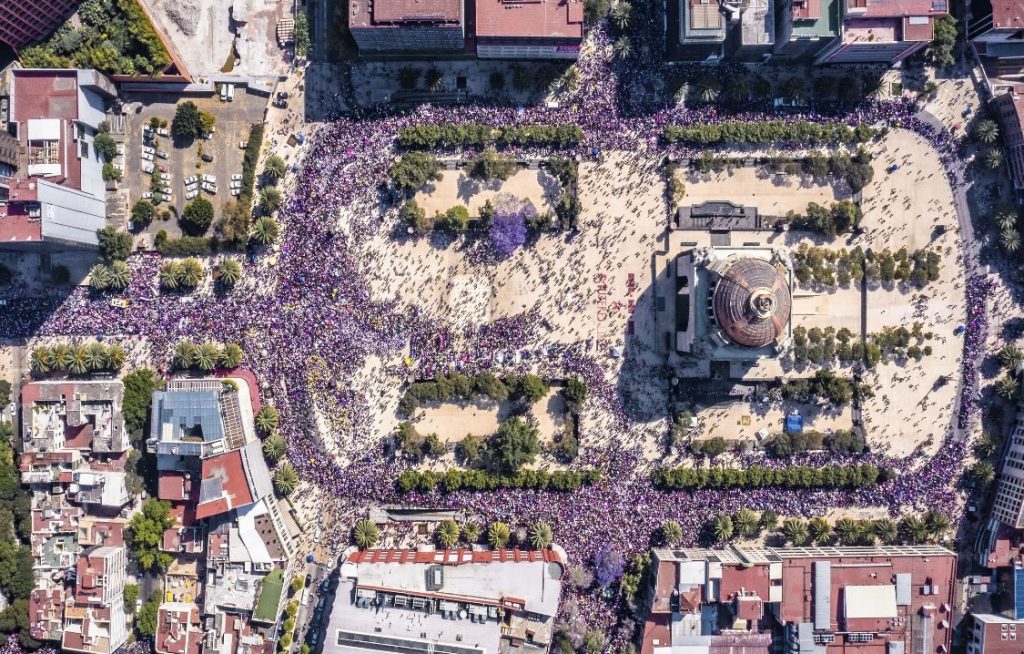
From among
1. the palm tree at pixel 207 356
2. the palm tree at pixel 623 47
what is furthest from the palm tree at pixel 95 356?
the palm tree at pixel 623 47

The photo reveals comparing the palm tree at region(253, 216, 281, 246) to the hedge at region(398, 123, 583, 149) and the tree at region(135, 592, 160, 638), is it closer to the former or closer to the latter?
the hedge at region(398, 123, 583, 149)

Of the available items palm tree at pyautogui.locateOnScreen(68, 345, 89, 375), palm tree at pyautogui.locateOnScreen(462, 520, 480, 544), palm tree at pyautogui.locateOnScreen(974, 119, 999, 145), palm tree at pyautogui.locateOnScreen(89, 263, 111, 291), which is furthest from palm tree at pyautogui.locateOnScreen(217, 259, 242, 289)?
palm tree at pyautogui.locateOnScreen(974, 119, 999, 145)

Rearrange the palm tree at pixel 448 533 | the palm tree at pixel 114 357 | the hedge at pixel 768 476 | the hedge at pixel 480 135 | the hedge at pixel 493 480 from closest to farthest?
the palm tree at pixel 114 357 < the palm tree at pixel 448 533 < the hedge at pixel 480 135 < the hedge at pixel 493 480 < the hedge at pixel 768 476

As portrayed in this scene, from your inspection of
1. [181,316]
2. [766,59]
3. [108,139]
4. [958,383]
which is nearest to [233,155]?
[108,139]

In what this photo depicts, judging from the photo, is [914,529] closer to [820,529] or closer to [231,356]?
[820,529]

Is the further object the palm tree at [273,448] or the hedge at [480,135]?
the hedge at [480,135]

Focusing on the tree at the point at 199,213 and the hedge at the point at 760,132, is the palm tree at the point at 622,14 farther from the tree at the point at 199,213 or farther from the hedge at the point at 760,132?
Result: the tree at the point at 199,213
